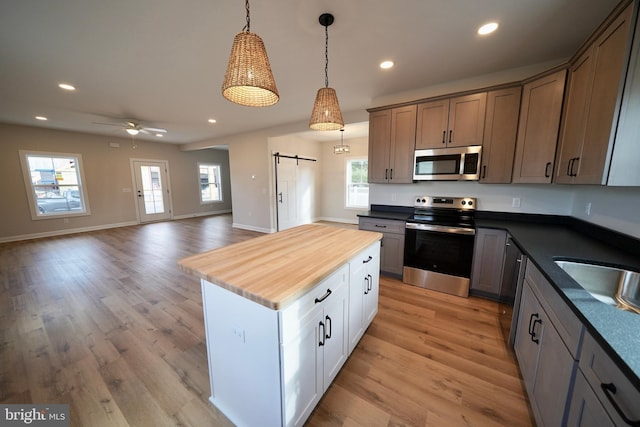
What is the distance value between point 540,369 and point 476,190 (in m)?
2.28

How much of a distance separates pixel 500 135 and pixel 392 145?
1.23 m

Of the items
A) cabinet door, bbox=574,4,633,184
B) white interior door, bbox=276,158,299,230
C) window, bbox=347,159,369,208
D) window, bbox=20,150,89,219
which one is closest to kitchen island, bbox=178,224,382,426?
cabinet door, bbox=574,4,633,184

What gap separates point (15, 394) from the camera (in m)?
1.51

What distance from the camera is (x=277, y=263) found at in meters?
1.36

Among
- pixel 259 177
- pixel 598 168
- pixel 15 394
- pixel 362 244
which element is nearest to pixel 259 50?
pixel 362 244

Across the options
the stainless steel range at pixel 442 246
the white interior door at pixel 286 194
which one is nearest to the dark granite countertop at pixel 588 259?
the stainless steel range at pixel 442 246

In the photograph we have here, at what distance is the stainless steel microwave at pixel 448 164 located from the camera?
2756 mm

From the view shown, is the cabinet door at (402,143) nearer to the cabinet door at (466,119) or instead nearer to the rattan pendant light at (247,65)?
the cabinet door at (466,119)

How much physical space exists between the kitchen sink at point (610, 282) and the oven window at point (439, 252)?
1.10m

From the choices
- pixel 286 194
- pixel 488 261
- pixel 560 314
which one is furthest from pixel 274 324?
pixel 286 194

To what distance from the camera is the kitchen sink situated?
1332 millimetres

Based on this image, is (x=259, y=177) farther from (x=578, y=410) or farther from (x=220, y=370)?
(x=578, y=410)

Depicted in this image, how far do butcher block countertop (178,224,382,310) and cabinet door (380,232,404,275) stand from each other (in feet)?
3.74

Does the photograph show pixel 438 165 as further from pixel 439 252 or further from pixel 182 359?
pixel 182 359
